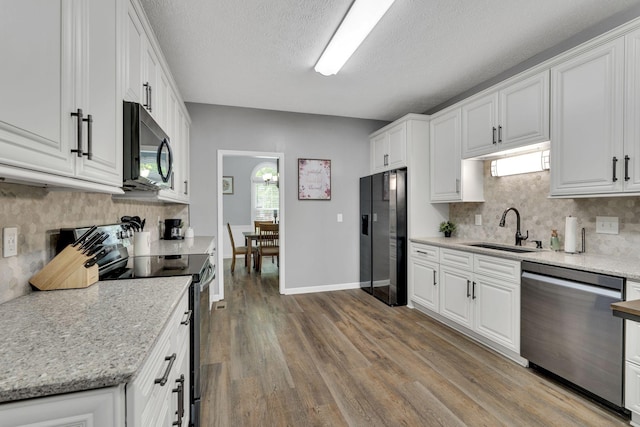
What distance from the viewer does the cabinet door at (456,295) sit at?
2760 millimetres

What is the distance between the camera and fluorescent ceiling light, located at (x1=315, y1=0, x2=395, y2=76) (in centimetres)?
196

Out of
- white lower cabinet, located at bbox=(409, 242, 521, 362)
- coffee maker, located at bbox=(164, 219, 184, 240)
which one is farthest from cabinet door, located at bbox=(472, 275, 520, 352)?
coffee maker, located at bbox=(164, 219, 184, 240)

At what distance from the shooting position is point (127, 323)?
2.97 ft

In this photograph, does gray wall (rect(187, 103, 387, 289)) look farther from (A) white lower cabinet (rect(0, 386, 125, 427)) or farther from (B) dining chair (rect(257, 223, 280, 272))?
(A) white lower cabinet (rect(0, 386, 125, 427))

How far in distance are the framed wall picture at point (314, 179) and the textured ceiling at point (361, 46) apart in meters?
0.95

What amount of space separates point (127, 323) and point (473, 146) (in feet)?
10.3

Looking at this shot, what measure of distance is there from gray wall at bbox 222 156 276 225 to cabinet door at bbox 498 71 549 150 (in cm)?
591

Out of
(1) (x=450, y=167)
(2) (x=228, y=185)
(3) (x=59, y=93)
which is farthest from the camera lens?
(2) (x=228, y=185)

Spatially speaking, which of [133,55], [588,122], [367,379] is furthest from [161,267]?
[588,122]

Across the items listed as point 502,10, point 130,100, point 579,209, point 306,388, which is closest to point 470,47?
point 502,10

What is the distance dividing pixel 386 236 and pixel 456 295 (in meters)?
1.13

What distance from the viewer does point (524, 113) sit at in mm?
2508

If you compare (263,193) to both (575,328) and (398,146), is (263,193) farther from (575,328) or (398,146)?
(575,328)

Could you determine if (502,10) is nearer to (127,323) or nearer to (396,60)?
(396,60)
